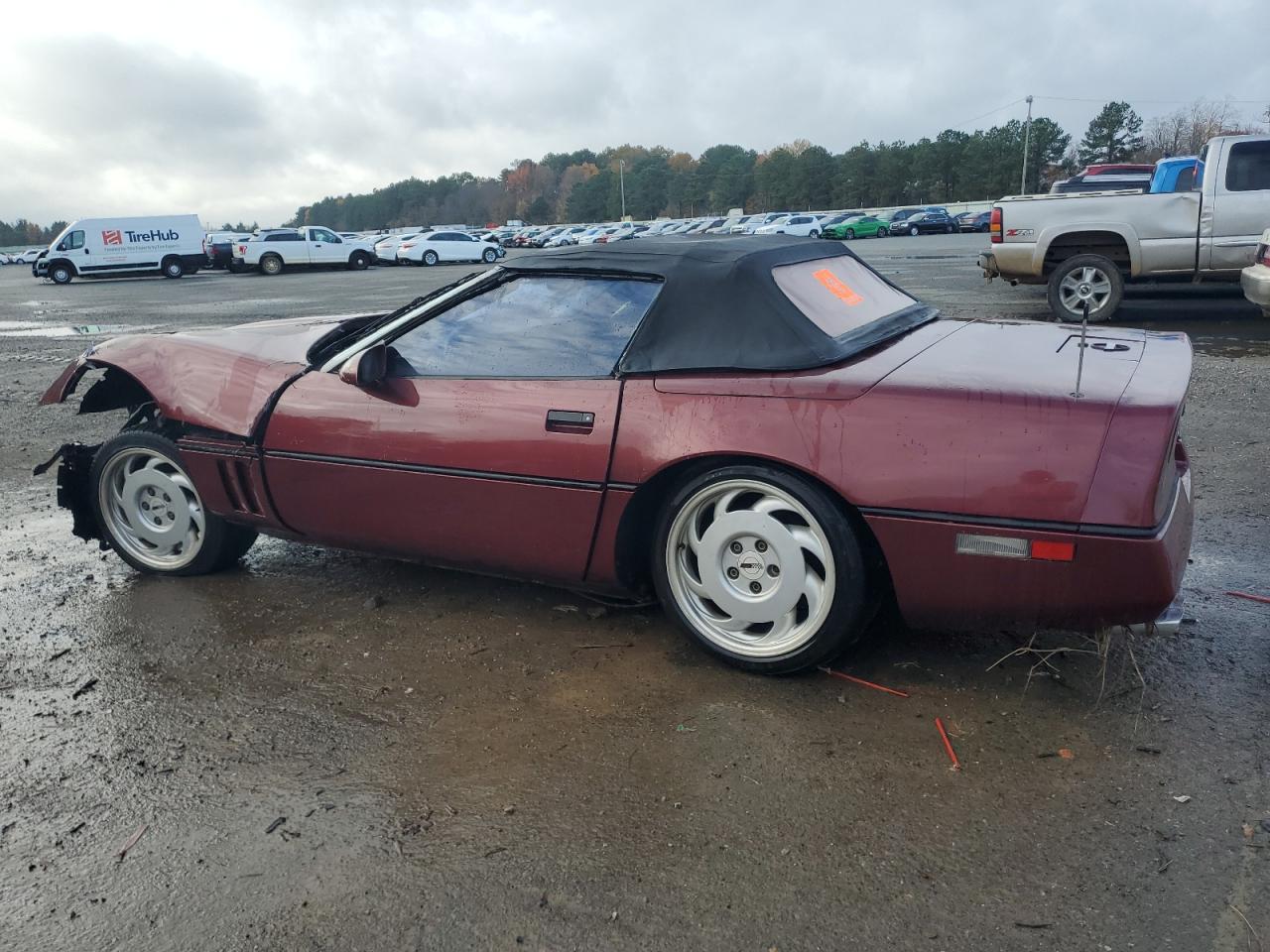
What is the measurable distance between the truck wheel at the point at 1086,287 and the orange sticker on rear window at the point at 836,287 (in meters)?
7.77

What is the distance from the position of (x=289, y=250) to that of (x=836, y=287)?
1302 inches

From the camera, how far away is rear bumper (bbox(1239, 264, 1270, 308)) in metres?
8.52

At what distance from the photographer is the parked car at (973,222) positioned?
161 ft

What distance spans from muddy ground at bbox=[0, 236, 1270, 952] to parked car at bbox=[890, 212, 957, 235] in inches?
1944

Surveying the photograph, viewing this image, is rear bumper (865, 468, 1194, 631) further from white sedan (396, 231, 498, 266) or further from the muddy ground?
white sedan (396, 231, 498, 266)

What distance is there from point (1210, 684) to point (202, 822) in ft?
9.68

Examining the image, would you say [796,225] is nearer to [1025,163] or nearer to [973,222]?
[973,222]

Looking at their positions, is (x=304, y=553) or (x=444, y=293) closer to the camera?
(x=444, y=293)

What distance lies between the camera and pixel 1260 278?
862 cm

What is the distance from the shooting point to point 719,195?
10362 centimetres

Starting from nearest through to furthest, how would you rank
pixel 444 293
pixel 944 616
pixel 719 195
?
pixel 944 616, pixel 444 293, pixel 719 195

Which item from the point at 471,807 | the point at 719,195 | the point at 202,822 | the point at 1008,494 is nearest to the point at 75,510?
the point at 202,822

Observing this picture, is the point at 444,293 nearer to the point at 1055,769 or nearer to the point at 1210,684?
the point at 1055,769

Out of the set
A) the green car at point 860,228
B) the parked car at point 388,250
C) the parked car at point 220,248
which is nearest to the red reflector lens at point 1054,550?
the parked car at point 220,248
